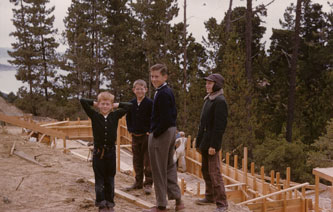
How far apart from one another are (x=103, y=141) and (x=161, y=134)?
2.64ft

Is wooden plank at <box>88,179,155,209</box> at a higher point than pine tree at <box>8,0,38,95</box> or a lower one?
lower

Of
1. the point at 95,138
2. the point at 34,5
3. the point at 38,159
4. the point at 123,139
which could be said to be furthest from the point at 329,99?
the point at 34,5

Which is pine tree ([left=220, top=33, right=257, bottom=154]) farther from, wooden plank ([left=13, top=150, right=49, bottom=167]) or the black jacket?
the black jacket

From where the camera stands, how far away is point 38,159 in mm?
8086

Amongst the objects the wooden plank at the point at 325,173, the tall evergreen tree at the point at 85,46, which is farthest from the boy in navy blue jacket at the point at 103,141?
the tall evergreen tree at the point at 85,46

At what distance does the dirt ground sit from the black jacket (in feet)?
3.24

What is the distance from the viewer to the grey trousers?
427 centimetres

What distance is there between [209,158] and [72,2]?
27.5 m

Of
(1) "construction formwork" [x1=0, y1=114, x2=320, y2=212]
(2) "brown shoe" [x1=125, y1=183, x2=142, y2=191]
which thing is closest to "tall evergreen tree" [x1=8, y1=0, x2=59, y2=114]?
(1) "construction formwork" [x1=0, y1=114, x2=320, y2=212]

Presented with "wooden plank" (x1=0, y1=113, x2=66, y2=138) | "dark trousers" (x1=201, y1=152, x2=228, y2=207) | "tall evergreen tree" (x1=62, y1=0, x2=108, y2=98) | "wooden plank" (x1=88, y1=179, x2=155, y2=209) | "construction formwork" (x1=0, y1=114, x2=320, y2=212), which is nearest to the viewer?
"dark trousers" (x1=201, y1=152, x2=228, y2=207)

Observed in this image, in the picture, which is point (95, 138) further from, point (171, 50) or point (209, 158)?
point (171, 50)

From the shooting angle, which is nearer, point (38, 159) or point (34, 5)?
point (38, 159)

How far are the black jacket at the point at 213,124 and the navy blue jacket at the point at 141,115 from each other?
2.87 feet

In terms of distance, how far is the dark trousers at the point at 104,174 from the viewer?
4504mm
